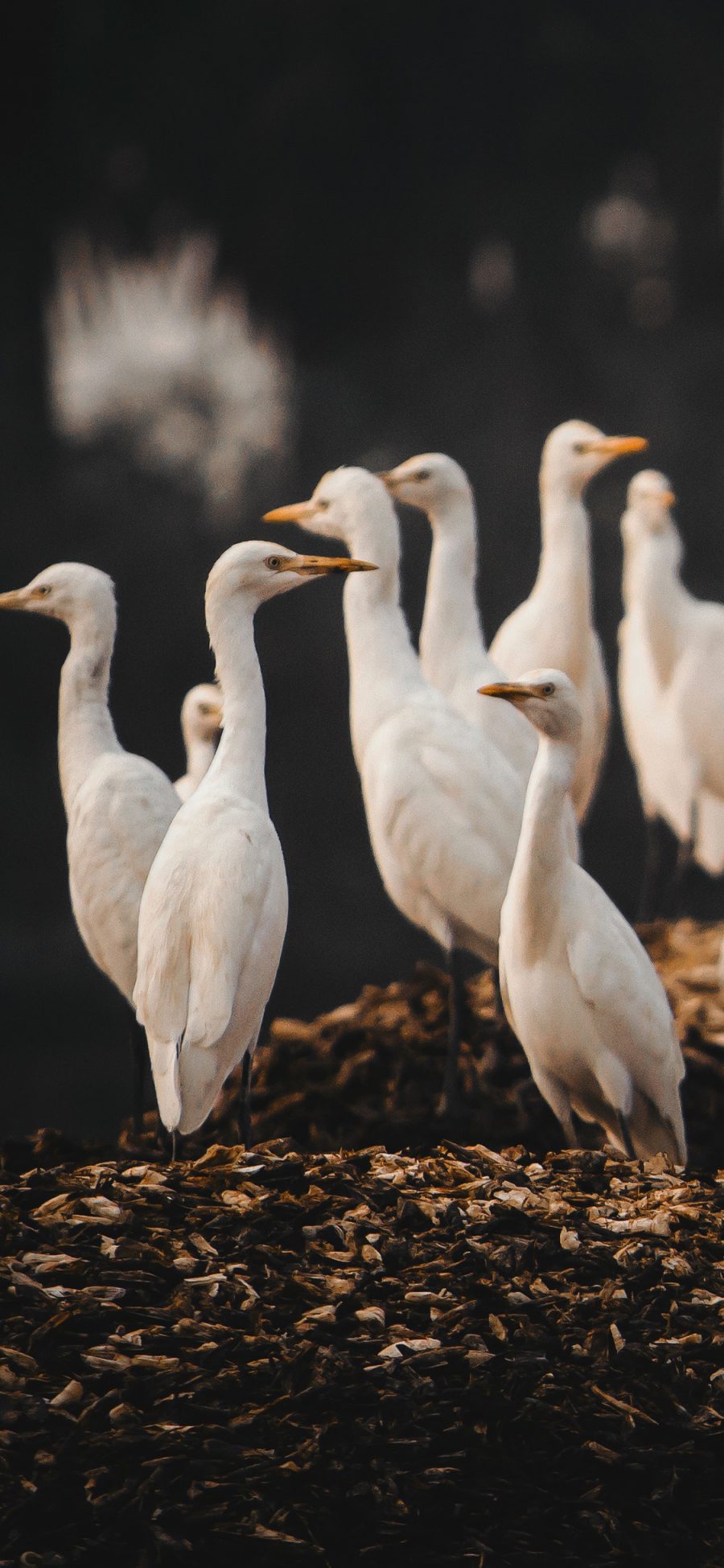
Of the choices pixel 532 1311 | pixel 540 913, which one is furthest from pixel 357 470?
pixel 532 1311

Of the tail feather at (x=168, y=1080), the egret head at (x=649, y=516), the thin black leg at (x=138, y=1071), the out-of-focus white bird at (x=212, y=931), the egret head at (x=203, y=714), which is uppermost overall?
the egret head at (x=649, y=516)

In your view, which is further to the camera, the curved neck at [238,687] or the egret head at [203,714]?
the egret head at [203,714]

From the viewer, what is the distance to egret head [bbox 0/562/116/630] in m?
2.89

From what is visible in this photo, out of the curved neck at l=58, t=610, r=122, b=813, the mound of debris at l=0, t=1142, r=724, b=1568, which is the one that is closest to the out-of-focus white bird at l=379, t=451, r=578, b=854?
the curved neck at l=58, t=610, r=122, b=813

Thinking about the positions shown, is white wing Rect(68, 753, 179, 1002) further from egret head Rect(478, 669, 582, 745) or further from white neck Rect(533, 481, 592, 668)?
white neck Rect(533, 481, 592, 668)

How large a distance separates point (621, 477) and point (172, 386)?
1982mm

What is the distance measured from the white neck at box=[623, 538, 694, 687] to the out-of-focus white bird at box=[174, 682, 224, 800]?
197 centimetres

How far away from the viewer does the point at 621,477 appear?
6727 millimetres

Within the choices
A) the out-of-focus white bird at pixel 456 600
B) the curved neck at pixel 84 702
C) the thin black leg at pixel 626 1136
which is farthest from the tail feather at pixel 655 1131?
the curved neck at pixel 84 702

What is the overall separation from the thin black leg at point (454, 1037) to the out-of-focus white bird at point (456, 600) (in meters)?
0.52

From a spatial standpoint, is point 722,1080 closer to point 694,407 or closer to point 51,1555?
point 51,1555

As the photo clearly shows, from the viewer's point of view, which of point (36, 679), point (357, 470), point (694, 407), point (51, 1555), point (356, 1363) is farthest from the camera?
point (694, 407)

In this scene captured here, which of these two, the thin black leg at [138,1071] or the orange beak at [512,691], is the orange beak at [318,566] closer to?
the orange beak at [512,691]

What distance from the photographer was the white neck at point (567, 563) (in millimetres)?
4336
